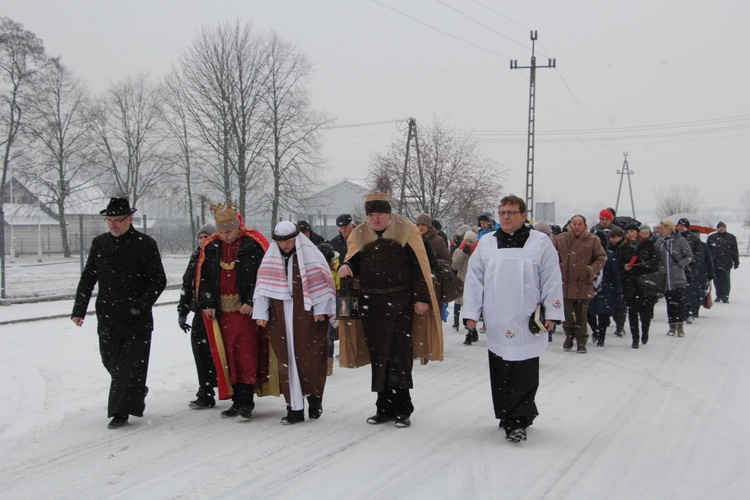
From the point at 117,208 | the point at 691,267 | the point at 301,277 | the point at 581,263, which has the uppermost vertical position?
the point at 117,208

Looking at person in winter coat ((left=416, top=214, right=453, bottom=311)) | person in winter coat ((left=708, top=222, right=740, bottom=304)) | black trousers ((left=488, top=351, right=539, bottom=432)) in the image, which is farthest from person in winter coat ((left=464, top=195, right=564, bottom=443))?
person in winter coat ((left=708, top=222, right=740, bottom=304))

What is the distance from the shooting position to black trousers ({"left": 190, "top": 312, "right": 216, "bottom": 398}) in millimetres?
6773

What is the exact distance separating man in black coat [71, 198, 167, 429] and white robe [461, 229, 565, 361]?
3.09m

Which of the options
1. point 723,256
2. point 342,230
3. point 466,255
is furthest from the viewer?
point 723,256

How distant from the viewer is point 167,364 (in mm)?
8898

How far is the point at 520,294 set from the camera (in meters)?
5.52

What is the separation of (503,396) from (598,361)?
14.4 ft

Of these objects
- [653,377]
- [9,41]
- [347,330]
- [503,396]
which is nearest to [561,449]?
[503,396]

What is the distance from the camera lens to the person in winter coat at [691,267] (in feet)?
42.2

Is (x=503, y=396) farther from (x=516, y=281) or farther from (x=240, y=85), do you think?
(x=240, y=85)

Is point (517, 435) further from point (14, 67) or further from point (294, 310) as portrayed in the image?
point (14, 67)

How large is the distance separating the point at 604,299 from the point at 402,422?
6034 millimetres

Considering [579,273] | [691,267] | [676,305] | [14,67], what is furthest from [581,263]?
[14,67]

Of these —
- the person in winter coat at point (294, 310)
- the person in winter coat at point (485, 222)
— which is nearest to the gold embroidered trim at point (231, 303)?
the person in winter coat at point (294, 310)
